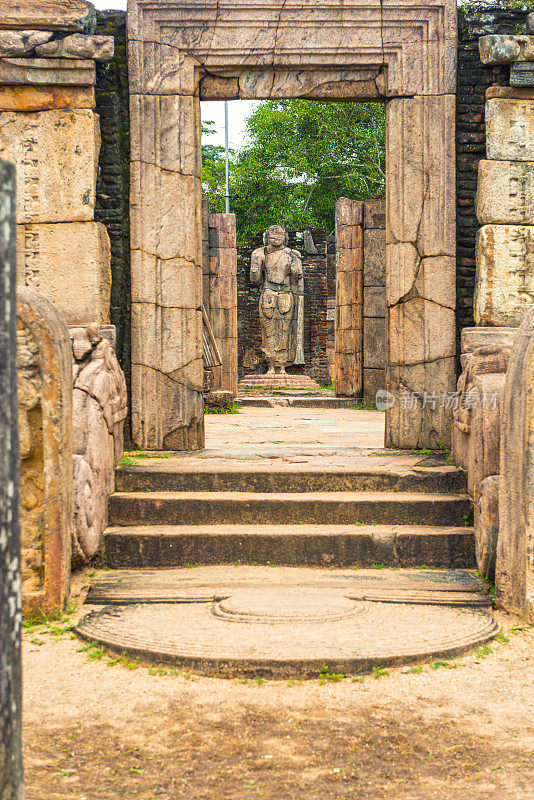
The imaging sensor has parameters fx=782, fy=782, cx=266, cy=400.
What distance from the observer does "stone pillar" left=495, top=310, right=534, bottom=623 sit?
344cm

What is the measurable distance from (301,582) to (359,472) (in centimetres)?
103

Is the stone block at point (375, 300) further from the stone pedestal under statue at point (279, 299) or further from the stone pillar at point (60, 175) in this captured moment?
the stone pillar at point (60, 175)

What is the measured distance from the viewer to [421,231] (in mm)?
5598

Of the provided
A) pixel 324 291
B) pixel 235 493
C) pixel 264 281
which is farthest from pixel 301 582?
pixel 324 291

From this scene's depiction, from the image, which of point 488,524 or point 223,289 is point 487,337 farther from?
point 223,289

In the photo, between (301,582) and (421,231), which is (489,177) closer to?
(421,231)

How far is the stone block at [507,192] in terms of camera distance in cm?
550

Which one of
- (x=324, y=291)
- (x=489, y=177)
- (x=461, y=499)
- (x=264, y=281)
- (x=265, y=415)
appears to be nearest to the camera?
(x=461, y=499)

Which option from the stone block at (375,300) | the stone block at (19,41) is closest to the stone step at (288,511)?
the stone block at (19,41)

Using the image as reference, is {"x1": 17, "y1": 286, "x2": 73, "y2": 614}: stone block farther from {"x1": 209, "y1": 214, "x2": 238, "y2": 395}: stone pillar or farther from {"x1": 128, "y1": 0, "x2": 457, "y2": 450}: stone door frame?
{"x1": 209, "y1": 214, "x2": 238, "y2": 395}: stone pillar

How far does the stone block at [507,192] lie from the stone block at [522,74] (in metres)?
0.54

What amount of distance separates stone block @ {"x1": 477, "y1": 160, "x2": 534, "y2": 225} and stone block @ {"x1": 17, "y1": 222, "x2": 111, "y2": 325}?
8.97 feet

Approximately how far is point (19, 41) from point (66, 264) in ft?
4.97

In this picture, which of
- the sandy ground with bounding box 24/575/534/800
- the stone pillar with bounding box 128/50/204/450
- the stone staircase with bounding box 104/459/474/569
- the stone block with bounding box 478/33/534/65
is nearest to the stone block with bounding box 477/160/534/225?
the stone block with bounding box 478/33/534/65
